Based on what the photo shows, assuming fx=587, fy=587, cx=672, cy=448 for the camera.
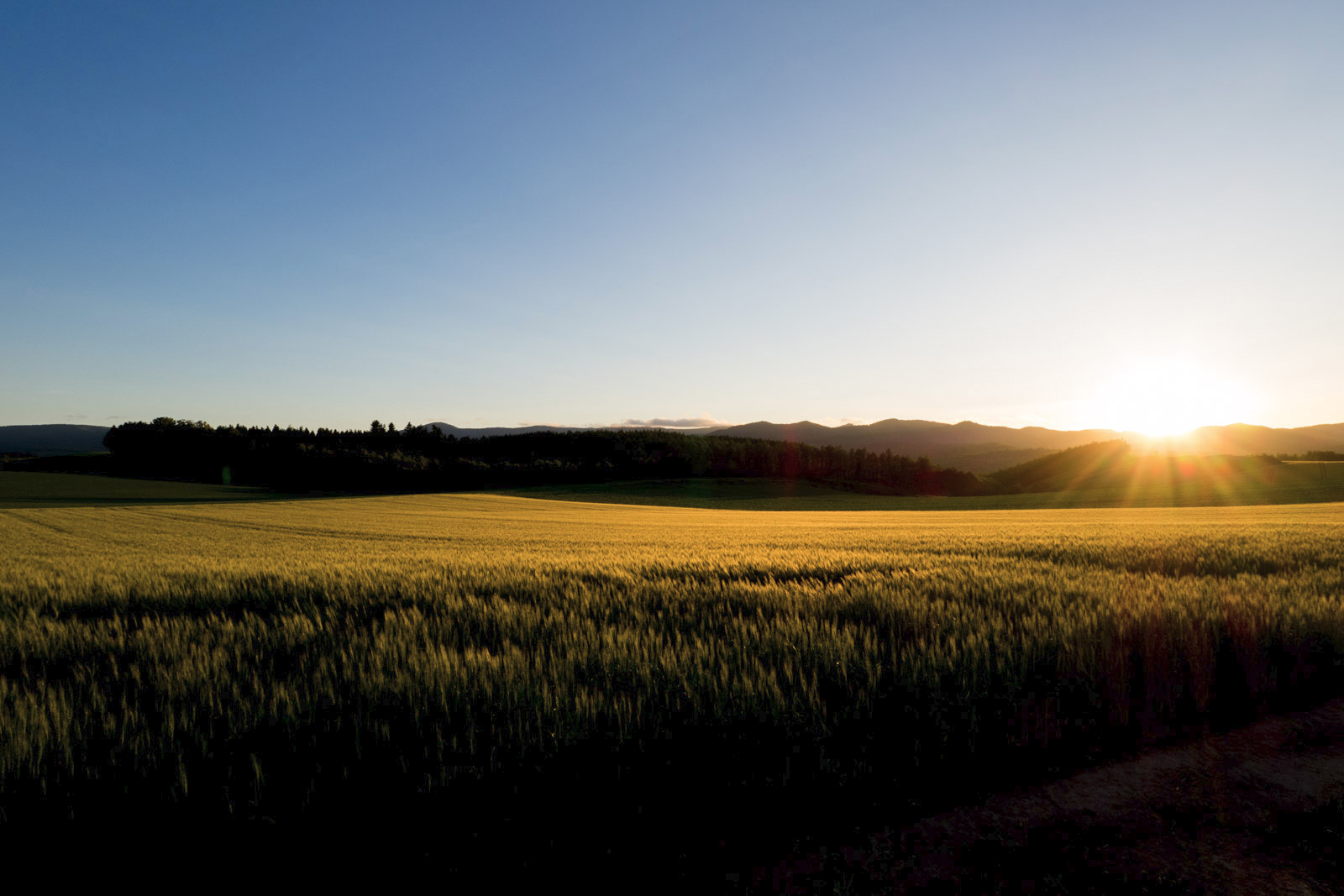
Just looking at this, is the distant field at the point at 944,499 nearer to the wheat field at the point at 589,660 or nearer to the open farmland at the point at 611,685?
the wheat field at the point at 589,660

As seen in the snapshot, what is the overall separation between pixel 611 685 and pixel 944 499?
6788 cm

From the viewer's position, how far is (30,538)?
18.7 metres

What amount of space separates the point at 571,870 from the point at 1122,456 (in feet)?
317

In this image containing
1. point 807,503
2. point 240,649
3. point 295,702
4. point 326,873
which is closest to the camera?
point 326,873

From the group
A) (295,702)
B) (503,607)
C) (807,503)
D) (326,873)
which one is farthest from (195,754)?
(807,503)

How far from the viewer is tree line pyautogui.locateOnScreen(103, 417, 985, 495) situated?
81.5 meters

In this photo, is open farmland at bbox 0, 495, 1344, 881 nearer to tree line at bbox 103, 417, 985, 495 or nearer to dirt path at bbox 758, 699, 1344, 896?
dirt path at bbox 758, 699, 1344, 896

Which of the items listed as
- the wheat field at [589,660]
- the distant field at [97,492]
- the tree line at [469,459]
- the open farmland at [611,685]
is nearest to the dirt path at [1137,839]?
the open farmland at [611,685]

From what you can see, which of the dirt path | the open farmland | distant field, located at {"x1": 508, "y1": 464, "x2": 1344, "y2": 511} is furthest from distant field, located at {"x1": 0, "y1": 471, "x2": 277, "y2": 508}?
the dirt path

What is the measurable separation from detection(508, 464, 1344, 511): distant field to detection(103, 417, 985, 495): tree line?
475 inches

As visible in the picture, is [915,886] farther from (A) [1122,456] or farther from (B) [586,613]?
(A) [1122,456]

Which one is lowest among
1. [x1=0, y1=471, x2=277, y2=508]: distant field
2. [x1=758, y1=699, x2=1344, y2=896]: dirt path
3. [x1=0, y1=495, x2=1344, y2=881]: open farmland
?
[x1=0, y1=471, x2=277, y2=508]: distant field

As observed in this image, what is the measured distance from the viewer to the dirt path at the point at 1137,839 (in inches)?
76.6

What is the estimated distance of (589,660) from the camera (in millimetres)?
3361
